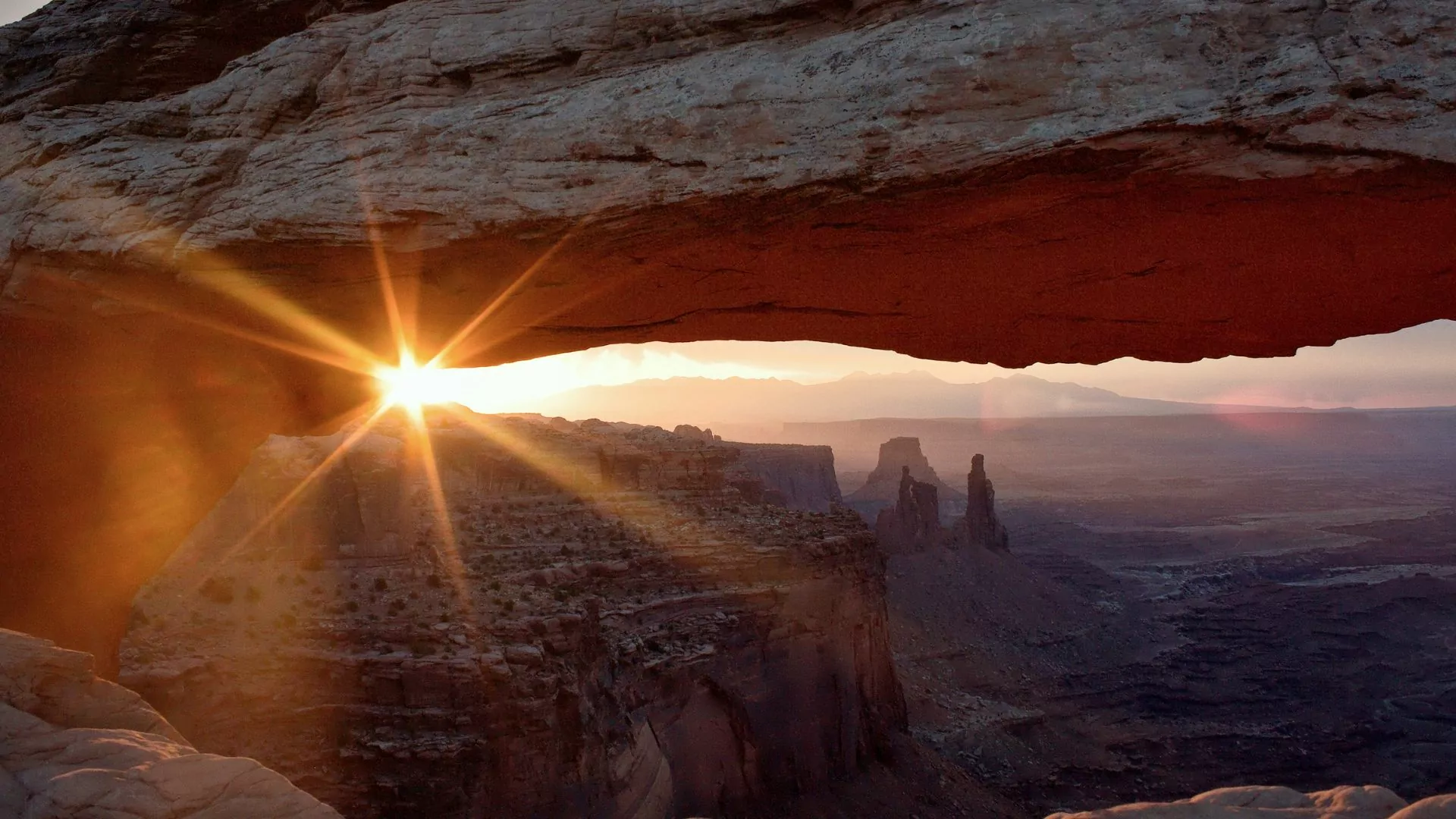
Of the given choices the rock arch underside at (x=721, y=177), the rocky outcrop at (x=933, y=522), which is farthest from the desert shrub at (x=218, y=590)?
the rocky outcrop at (x=933, y=522)

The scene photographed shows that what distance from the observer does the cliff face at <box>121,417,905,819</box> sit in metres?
13.6

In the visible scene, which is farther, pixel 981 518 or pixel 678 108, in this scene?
→ pixel 981 518

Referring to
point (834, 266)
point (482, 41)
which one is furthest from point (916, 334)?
point (482, 41)

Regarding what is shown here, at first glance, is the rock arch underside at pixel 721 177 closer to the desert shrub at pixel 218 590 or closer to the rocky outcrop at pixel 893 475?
the desert shrub at pixel 218 590

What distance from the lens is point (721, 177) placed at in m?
6.51

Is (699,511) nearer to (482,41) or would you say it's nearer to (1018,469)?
(482,41)

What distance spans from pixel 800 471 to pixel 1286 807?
2819 inches

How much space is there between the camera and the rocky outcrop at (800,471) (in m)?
73.4

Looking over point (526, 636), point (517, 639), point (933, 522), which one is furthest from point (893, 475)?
point (517, 639)

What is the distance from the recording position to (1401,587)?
58.8m

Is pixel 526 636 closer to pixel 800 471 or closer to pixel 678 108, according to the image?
pixel 678 108

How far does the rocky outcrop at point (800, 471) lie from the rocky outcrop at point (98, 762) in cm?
6510

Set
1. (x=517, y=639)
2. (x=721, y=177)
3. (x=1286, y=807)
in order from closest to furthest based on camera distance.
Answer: (x=1286, y=807)
(x=721, y=177)
(x=517, y=639)

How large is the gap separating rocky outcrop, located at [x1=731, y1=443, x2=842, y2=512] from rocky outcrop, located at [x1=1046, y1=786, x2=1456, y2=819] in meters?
65.6
